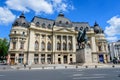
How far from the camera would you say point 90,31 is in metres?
72.6

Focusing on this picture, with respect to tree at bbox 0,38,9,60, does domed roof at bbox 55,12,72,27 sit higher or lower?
higher

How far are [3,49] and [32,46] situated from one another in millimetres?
22426

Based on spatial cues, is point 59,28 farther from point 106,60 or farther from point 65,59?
point 106,60

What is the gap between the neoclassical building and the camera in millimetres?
56375

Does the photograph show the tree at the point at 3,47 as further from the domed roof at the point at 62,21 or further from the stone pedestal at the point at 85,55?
the stone pedestal at the point at 85,55

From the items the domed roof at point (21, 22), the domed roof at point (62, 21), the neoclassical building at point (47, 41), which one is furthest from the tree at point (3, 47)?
the domed roof at point (62, 21)

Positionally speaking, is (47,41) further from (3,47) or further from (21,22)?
(3,47)

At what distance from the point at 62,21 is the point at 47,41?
46.9ft

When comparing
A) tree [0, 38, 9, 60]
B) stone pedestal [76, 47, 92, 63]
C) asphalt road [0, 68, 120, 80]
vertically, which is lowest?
asphalt road [0, 68, 120, 80]

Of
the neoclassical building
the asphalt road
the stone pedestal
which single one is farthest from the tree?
the asphalt road

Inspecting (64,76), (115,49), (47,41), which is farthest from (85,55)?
(115,49)

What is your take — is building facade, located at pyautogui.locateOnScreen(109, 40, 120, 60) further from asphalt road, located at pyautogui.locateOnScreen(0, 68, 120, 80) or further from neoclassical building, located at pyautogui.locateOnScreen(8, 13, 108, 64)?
asphalt road, located at pyautogui.locateOnScreen(0, 68, 120, 80)

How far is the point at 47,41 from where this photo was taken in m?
63.8

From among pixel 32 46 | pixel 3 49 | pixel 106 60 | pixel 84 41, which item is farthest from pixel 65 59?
pixel 3 49
